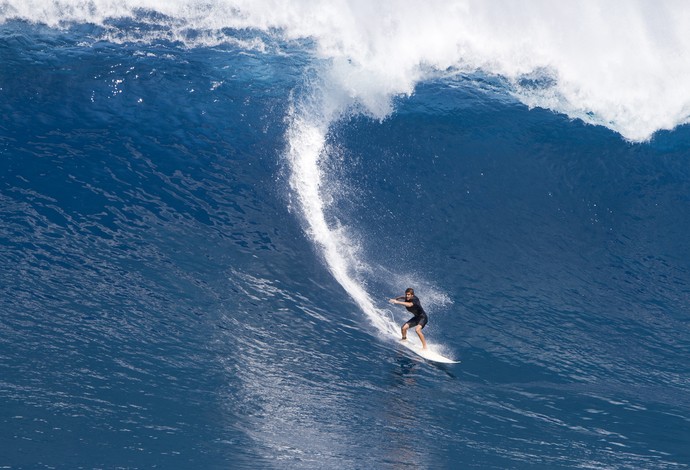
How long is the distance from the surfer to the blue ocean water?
576mm

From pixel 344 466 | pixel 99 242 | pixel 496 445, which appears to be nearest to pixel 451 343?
pixel 496 445

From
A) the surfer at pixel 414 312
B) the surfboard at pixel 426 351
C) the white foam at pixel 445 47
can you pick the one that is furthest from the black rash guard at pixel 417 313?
the white foam at pixel 445 47

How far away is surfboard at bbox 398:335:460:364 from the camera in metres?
19.3

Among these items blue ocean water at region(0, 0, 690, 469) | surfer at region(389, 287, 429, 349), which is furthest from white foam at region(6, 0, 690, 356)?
surfer at region(389, 287, 429, 349)

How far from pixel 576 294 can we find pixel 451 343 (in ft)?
11.8

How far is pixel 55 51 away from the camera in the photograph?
26359 mm

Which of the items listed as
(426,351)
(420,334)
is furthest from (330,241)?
(426,351)

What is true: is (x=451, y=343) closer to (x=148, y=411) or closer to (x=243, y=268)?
(x=243, y=268)

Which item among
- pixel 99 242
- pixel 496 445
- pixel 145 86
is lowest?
pixel 496 445

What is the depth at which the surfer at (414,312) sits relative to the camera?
779 inches

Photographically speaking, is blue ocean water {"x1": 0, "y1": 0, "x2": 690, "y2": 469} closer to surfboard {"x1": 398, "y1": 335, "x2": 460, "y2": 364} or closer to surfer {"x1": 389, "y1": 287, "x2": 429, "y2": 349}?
surfboard {"x1": 398, "y1": 335, "x2": 460, "y2": 364}

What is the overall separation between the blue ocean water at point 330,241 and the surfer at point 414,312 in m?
0.58

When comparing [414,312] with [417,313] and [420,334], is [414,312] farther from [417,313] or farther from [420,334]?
[420,334]

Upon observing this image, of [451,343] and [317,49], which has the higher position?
[317,49]
